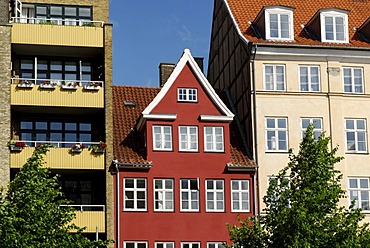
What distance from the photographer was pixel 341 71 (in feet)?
152

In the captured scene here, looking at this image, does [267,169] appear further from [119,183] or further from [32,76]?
[32,76]

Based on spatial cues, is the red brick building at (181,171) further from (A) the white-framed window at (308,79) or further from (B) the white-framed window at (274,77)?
(A) the white-framed window at (308,79)

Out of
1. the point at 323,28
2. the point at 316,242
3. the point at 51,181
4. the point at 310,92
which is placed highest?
the point at 323,28

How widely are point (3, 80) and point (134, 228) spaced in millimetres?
8728

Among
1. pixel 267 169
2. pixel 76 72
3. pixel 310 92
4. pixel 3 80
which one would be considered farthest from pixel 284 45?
pixel 3 80

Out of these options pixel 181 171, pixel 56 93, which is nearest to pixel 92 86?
pixel 56 93

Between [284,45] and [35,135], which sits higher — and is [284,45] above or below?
above

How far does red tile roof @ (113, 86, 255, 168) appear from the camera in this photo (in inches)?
1705

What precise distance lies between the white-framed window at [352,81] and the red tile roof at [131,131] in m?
5.97

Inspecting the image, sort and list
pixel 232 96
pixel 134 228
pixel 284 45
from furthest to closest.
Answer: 1. pixel 232 96
2. pixel 284 45
3. pixel 134 228

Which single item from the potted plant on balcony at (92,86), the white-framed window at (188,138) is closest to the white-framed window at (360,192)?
the white-framed window at (188,138)

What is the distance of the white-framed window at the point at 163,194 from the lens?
140ft

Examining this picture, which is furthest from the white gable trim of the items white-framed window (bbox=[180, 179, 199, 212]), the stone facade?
the stone facade

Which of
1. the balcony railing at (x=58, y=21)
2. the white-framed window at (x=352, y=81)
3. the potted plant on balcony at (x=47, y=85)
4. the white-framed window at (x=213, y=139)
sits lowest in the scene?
the white-framed window at (x=213, y=139)
